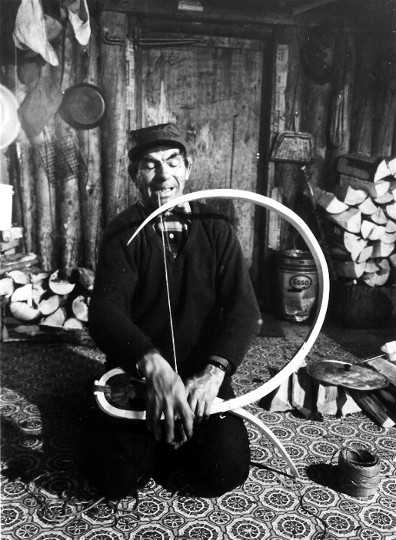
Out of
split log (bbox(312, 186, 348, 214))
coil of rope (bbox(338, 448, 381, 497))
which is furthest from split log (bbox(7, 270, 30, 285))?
coil of rope (bbox(338, 448, 381, 497))

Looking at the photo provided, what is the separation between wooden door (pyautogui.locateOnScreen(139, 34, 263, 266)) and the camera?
198 inches

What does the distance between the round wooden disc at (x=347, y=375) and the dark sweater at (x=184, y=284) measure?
928 mm

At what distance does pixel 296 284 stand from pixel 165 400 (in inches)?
133

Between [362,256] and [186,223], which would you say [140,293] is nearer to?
[186,223]

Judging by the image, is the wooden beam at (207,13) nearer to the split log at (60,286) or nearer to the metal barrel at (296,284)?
the metal barrel at (296,284)

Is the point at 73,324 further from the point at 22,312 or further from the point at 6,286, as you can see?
the point at 6,286

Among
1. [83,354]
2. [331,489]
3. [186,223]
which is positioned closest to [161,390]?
[186,223]

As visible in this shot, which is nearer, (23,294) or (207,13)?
(23,294)

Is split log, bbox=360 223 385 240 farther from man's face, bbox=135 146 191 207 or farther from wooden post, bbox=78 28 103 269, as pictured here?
man's face, bbox=135 146 191 207

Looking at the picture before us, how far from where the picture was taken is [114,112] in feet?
16.0

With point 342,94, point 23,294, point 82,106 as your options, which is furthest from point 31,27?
point 342,94

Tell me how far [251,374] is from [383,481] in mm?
1415

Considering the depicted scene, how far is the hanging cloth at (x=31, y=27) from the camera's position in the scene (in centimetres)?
405

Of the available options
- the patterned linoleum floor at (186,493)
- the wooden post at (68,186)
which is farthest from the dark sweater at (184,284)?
the wooden post at (68,186)
